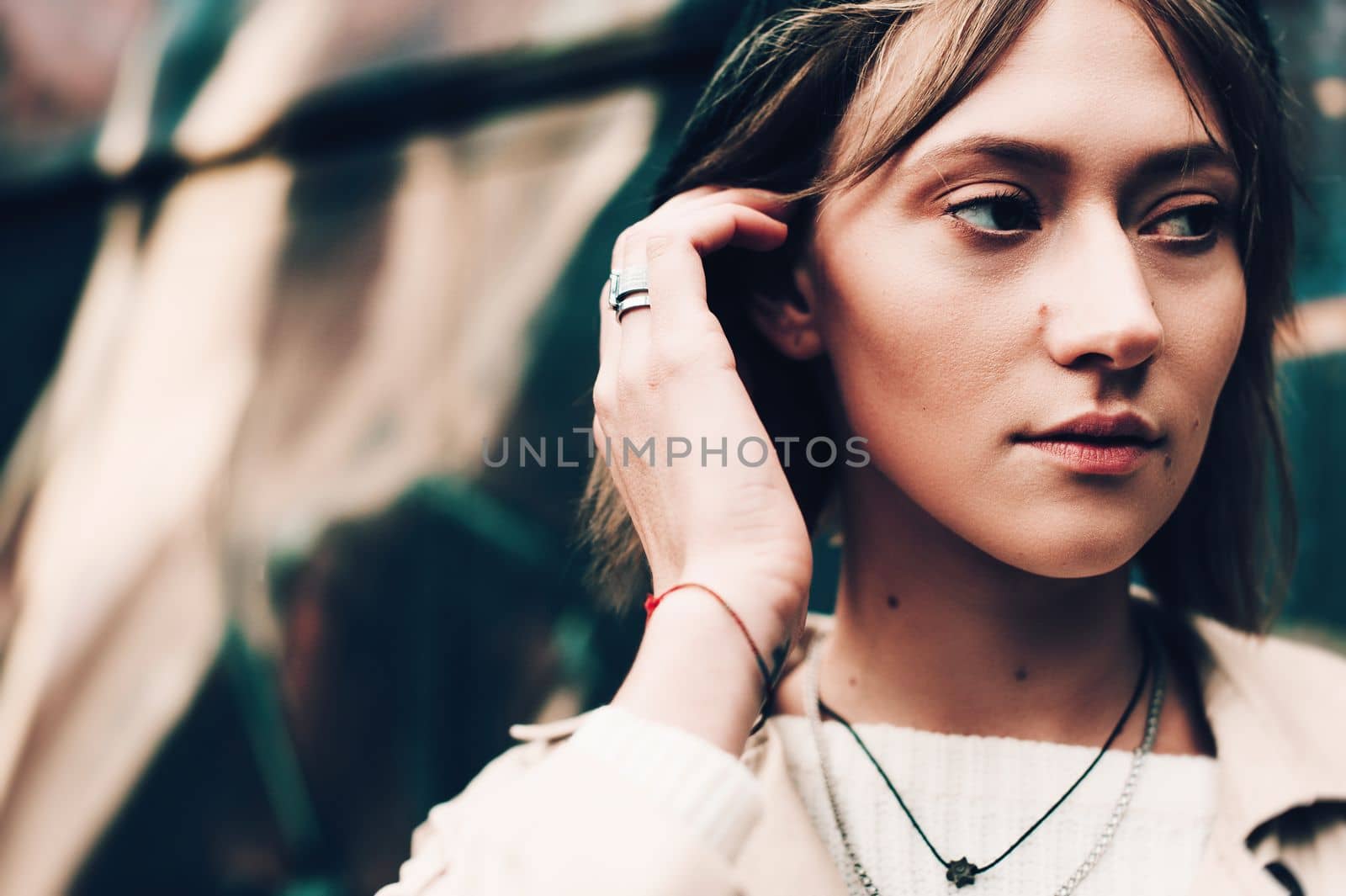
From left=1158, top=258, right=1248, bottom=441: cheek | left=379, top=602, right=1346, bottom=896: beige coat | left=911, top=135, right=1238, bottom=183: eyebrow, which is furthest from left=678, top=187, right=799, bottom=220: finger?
left=379, top=602, right=1346, bottom=896: beige coat

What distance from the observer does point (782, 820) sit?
1462mm

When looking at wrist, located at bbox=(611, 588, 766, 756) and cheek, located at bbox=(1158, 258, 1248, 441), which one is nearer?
wrist, located at bbox=(611, 588, 766, 756)

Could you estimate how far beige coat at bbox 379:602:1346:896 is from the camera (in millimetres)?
1076

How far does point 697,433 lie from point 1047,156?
1.95 ft

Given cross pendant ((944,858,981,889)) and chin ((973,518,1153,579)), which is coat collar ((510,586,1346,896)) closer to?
cross pendant ((944,858,981,889))

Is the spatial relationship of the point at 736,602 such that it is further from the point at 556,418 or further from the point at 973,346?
the point at 556,418

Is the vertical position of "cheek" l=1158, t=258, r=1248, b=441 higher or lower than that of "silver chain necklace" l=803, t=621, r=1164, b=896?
higher

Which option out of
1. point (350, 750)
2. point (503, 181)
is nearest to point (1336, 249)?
point (503, 181)

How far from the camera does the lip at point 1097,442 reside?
1308 mm

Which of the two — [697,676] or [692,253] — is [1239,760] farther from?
[692,253]

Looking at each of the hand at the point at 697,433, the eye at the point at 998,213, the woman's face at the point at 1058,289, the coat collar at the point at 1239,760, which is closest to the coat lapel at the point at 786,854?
the coat collar at the point at 1239,760

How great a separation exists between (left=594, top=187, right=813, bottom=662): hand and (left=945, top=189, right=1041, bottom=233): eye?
30 centimetres

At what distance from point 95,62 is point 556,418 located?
6.93 feet

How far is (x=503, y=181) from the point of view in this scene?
112 inches
